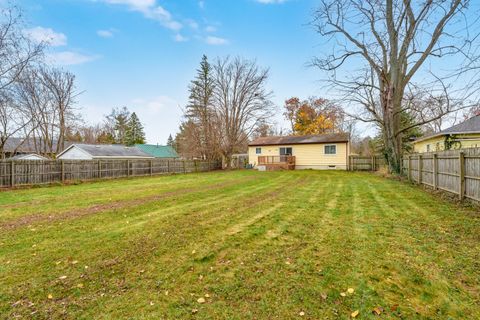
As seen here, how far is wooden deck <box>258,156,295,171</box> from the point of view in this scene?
2386 cm

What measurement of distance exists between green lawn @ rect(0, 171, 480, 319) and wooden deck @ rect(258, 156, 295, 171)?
17.9 meters

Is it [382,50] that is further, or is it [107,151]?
[107,151]

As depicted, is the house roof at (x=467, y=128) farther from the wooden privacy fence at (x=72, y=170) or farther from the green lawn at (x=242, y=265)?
the wooden privacy fence at (x=72, y=170)

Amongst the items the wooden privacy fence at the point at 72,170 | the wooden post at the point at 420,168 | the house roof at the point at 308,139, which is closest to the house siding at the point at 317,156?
the house roof at the point at 308,139

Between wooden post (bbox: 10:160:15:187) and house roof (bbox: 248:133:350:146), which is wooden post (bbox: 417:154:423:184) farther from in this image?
wooden post (bbox: 10:160:15:187)

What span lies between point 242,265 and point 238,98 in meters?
26.1

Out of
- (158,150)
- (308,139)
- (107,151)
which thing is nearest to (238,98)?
(308,139)

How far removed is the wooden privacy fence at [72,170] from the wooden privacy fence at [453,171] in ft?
58.1

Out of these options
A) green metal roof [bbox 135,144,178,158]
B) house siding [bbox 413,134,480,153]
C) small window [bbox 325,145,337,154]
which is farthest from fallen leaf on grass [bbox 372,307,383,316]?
green metal roof [bbox 135,144,178,158]

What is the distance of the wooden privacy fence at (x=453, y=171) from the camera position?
6.17 metres

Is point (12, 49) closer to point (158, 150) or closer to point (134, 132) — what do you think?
point (158, 150)

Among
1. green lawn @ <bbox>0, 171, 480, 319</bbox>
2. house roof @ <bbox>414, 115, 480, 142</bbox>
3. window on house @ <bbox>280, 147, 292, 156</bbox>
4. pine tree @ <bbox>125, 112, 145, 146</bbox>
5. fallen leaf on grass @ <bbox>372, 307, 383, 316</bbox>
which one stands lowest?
fallen leaf on grass @ <bbox>372, 307, 383, 316</bbox>

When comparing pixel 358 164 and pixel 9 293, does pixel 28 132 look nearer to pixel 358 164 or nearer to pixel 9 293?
pixel 9 293

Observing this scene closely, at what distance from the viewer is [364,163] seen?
2220 cm
